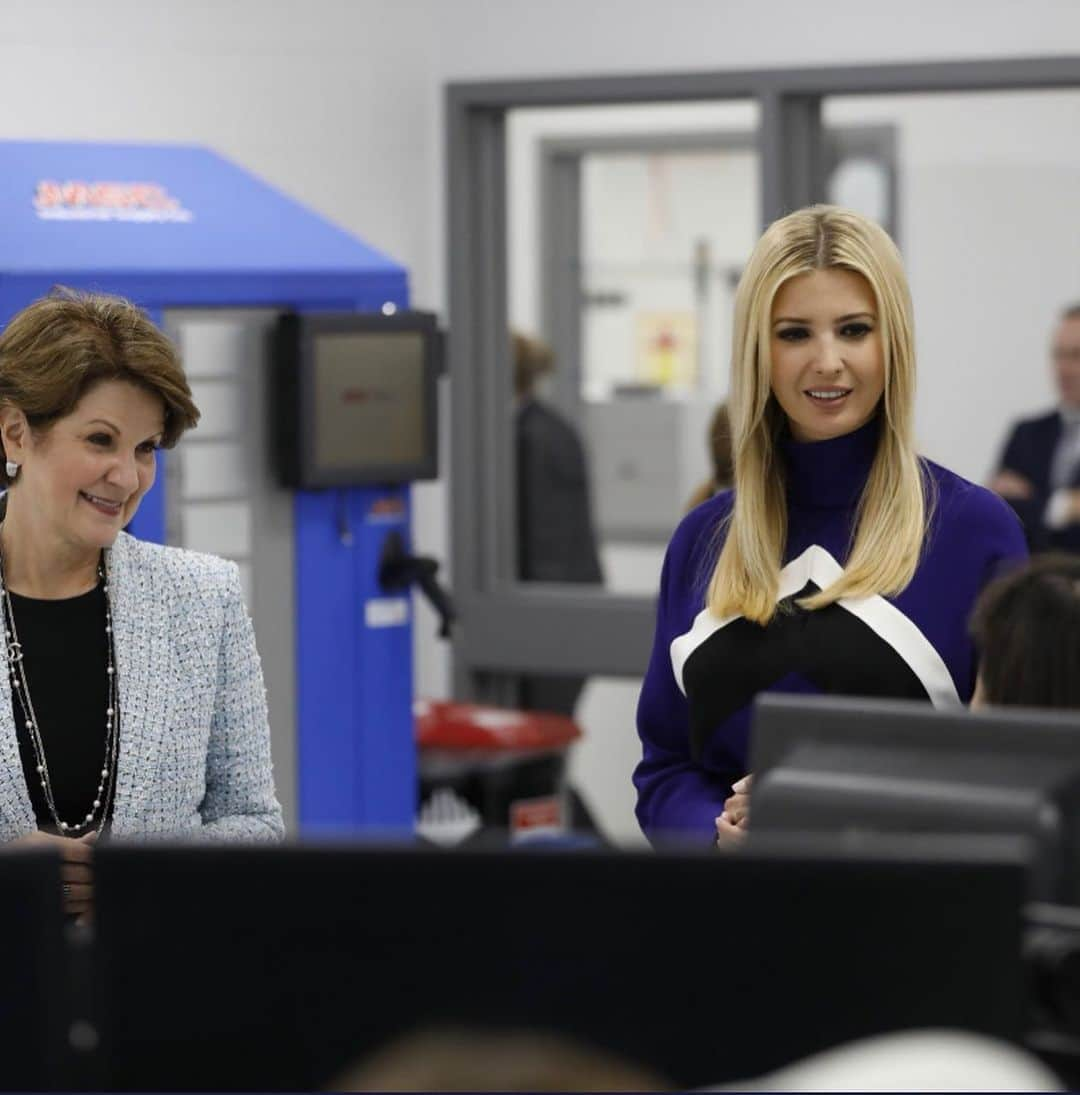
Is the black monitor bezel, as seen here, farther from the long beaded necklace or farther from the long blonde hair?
the long beaded necklace

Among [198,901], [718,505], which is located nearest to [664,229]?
[718,505]

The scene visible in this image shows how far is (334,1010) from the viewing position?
112 centimetres

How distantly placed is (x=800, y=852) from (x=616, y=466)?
5104 mm

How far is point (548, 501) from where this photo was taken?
6.18 m

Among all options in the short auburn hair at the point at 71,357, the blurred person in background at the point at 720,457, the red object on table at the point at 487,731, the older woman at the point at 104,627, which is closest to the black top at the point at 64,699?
the older woman at the point at 104,627

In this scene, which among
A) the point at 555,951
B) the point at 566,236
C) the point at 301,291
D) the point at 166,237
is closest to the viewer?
the point at 555,951

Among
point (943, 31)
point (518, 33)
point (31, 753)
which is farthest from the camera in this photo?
point (518, 33)

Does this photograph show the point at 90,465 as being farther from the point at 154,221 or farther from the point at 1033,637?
the point at 154,221

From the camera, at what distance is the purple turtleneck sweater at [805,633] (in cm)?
215

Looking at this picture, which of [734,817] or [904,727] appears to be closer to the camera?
[904,727]

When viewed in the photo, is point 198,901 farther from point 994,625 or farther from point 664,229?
point 664,229

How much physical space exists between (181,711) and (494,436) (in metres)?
3.98

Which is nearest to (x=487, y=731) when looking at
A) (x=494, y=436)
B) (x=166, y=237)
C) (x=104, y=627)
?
(x=494, y=436)

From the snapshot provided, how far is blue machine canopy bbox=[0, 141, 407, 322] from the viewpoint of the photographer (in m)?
3.93
